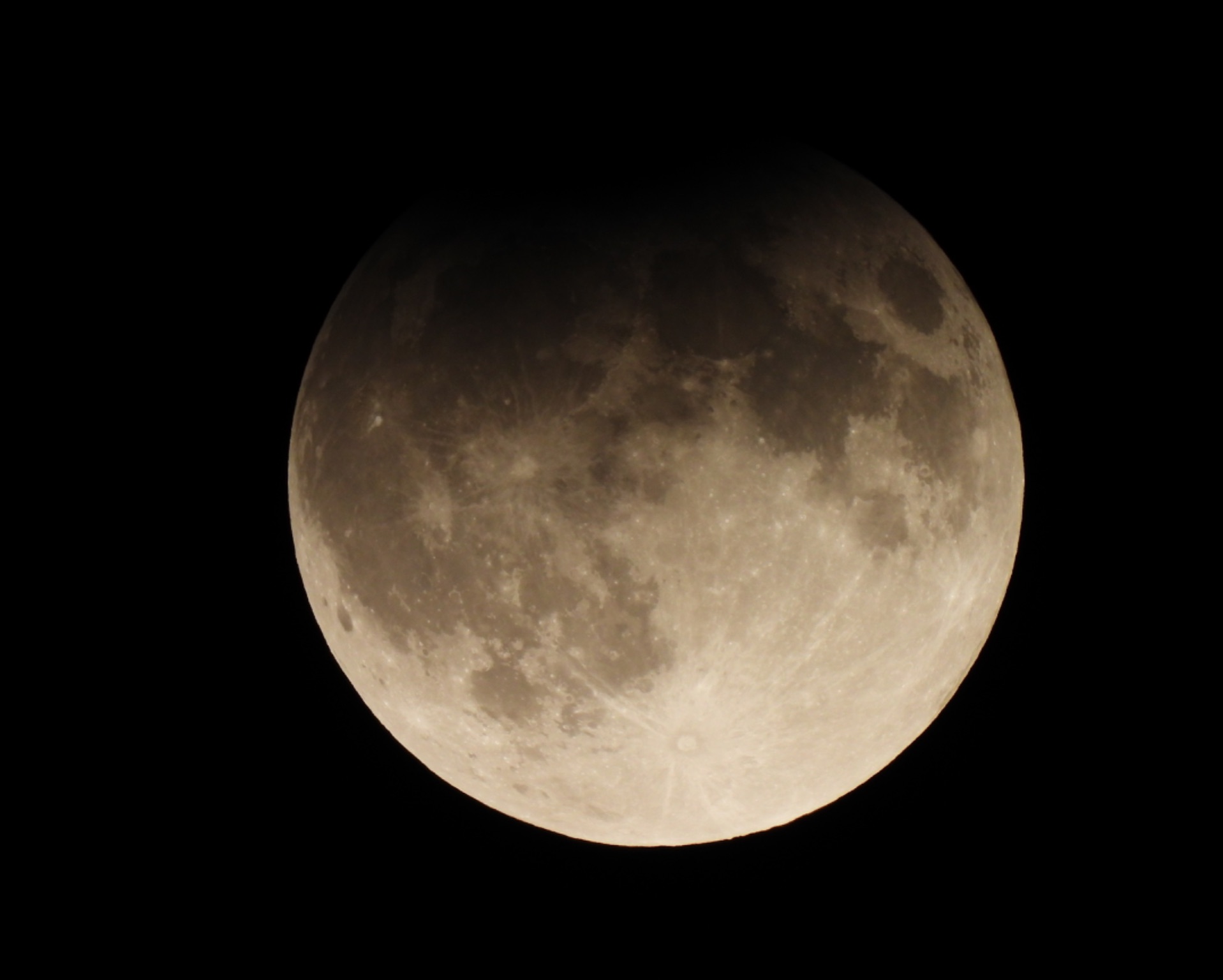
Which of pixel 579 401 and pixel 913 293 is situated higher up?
pixel 913 293

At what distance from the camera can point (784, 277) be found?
9.65ft

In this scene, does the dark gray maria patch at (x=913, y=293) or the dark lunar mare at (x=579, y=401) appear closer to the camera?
the dark lunar mare at (x=579, y=401)

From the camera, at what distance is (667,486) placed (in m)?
2.77

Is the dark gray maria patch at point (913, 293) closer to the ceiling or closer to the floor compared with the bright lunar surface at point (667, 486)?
closer to the ceiling

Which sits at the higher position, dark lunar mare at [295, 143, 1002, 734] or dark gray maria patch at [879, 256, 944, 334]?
dark gray maria patch at [879, 256, 944, 334]

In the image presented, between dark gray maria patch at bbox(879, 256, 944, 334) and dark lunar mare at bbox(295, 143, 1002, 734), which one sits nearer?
dark lunar mare at bbox(295, 143, 1002, 734)

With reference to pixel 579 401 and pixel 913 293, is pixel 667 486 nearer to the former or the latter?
pixel 579 401

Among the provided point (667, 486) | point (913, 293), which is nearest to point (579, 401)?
point (667, 486)

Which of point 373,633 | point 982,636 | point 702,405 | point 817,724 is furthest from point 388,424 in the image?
point 982,636

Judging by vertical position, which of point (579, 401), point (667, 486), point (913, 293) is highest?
point (913, 293)

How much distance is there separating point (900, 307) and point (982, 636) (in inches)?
50.2

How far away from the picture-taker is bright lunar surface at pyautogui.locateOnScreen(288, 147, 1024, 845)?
110 inches

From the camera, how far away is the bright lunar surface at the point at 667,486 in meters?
2.80

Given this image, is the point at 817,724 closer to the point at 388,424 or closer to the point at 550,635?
the point at 550,635
